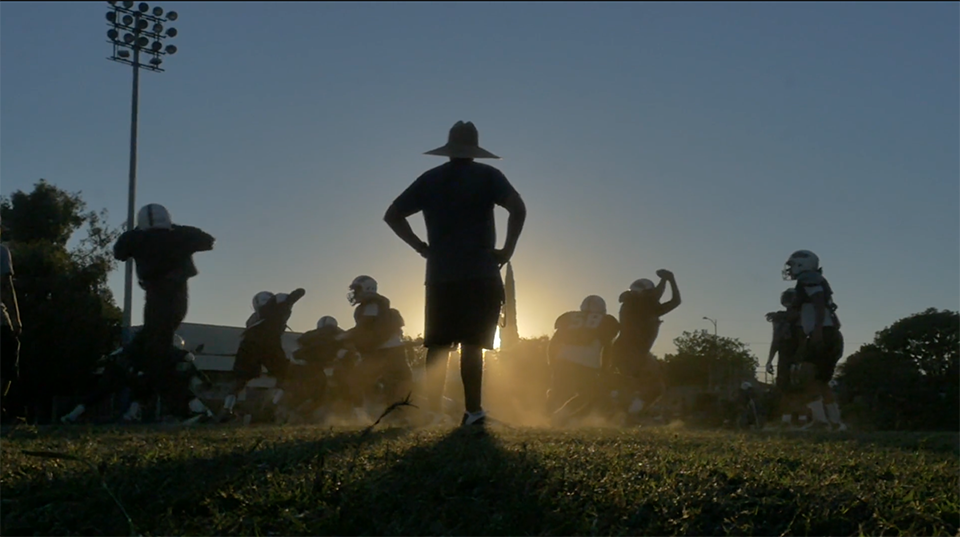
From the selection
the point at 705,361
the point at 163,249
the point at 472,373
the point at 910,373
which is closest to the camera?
the point at 472,373

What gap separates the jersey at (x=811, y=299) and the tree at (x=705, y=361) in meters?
59.6

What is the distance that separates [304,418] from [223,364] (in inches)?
1571

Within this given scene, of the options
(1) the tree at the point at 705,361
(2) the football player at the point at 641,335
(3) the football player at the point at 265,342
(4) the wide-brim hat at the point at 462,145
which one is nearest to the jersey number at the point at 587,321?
(2) the football player at the point at 641,335

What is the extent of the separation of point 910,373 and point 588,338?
2915 cm

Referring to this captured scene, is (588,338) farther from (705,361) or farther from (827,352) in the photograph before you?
(705,361)

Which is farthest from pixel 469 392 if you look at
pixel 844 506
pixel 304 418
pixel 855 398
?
pixel 855 398

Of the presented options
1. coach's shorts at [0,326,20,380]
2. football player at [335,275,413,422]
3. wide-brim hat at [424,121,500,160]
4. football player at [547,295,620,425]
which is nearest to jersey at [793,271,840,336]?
football player at [547,295,620,425]

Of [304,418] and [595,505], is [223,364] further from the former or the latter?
[595,505]

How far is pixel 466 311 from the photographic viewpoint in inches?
312

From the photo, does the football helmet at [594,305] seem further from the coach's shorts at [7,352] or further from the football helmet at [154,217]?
the coach's shorts at [7,352]

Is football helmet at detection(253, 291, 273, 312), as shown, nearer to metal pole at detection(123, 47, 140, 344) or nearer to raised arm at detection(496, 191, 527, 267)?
raised arm at detection(496, 191, 527, 267)

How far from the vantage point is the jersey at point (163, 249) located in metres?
11.6

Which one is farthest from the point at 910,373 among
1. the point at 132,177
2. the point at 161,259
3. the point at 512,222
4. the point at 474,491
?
the point at 474,491

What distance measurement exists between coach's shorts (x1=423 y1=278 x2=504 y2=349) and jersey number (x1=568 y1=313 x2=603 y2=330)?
777cm
